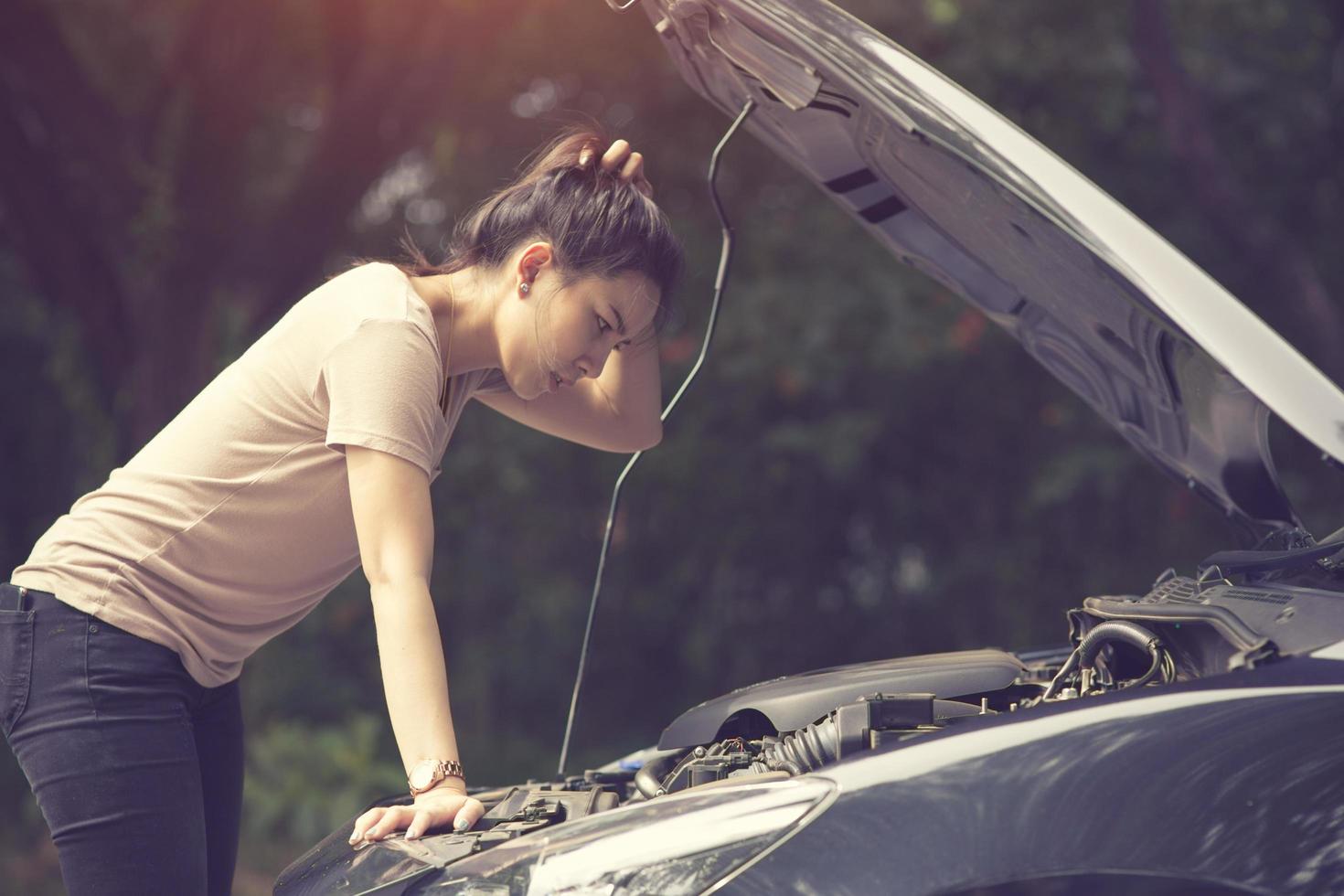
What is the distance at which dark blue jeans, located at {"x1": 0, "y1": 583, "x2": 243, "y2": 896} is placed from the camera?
5.54 feet

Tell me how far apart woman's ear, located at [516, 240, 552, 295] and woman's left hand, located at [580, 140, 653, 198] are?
185 mm

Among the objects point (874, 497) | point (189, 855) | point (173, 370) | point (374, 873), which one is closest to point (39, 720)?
point (189, 855)

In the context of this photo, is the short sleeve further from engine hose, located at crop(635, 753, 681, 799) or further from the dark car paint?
the dark car paint

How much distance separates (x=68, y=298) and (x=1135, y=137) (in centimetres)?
484

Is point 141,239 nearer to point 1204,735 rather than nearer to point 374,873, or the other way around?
point 374,873

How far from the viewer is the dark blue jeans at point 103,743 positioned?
5.54 ft

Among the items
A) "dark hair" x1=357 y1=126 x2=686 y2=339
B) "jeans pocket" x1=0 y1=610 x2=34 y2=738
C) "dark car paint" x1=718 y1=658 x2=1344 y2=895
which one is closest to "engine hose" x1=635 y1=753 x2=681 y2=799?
"dark car paint" x1=718 y1=658 x2=1344 y2=895

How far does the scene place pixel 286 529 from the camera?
1829 millimetres

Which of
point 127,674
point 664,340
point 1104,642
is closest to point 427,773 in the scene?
point 127,674

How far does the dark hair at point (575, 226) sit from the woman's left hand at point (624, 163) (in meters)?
0.01

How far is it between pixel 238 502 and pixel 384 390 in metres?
0.31

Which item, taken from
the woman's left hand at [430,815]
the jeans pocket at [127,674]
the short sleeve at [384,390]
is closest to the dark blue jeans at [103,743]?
the jeans pocket at [127,674]

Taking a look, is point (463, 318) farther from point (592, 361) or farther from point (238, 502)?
point (238, 502)

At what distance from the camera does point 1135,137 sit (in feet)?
19.0
